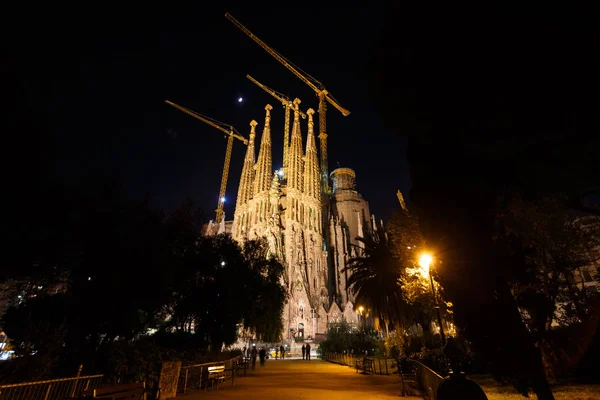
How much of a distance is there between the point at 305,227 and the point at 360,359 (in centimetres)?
3466

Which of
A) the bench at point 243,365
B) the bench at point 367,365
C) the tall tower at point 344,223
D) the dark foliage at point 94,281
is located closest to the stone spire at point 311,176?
the tall tower at point 344,223

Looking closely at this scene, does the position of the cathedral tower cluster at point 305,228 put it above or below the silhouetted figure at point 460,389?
above

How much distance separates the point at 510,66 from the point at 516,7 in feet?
2.14

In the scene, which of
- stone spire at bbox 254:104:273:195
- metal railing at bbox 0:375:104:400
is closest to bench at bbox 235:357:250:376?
metal railing at bbox 0:375:104:400

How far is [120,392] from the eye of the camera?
6988 mm

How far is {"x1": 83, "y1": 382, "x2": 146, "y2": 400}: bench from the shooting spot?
19.7ft

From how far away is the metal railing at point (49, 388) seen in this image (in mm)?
5285

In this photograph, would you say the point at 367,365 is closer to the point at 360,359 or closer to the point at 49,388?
the point at 360,359

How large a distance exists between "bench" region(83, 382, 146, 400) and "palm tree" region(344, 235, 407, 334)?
1659cm

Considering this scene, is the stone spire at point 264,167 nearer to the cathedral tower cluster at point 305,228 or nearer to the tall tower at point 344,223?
the cathedral tower cluster at point 305,228

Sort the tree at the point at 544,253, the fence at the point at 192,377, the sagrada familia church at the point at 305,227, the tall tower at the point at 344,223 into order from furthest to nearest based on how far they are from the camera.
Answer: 1. the tall tower at the point at 344,223
2. the sagrada familia church at the point at 305,227
3. the fence at the point at 192,377
4. the tree at the point at 544,253

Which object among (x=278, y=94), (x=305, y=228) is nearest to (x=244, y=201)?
(x=305, y=228)

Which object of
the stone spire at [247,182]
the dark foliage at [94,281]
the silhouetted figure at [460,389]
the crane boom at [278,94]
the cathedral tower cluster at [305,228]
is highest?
the crane boom at [278,94]

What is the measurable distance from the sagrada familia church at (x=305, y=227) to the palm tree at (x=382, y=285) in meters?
18.1
